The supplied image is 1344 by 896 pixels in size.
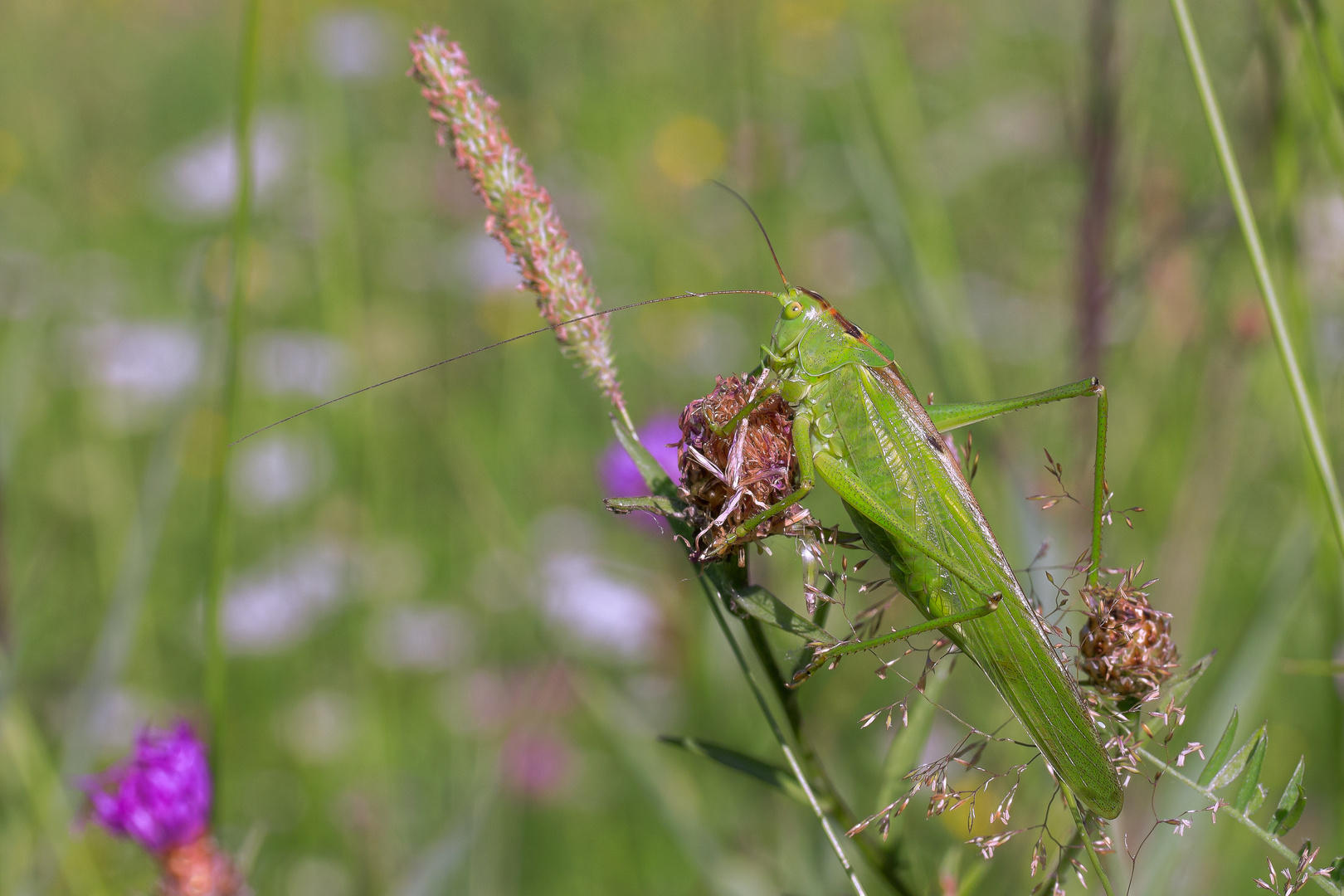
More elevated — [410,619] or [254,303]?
[254,303]

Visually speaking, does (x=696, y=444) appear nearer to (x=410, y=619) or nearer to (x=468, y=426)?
(x=410, y=619)

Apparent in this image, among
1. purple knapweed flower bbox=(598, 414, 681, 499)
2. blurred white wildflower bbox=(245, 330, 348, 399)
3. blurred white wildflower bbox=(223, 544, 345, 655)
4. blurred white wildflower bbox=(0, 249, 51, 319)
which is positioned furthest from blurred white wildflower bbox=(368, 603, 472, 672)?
blurred white wildflower bbox=(0, 249, 51, 319)

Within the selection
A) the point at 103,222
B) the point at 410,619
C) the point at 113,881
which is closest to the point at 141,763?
the point at 113,881

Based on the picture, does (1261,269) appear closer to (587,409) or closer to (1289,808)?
(1289,808)

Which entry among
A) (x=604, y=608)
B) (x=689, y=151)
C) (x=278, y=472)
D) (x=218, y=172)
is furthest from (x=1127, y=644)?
(x=218, y=172)

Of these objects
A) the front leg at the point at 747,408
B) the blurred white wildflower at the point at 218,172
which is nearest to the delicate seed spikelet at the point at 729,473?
the front leg at the point at 747,408

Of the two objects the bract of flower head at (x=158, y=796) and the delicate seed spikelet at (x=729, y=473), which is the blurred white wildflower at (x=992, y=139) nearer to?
the delicate seed spikelet at (x=729, y=473)

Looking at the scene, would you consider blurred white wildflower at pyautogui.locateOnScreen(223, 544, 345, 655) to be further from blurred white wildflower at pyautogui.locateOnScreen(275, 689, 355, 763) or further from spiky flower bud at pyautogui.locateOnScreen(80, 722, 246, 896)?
spiky flower bud at pyautogui.locateOnScreen(80, 722, 246, 896)
